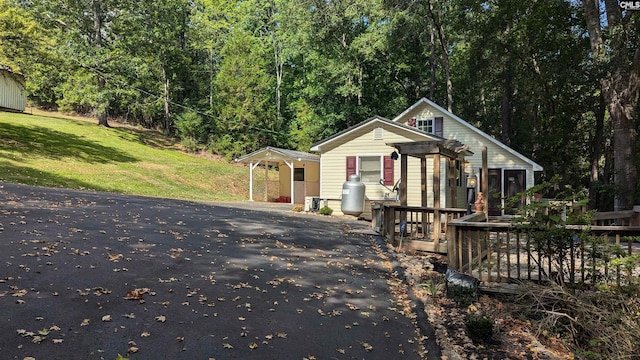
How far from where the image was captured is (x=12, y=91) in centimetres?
2902

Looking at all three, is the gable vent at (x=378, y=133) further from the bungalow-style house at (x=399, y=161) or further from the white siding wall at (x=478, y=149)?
the white siding wall at (x=478, y=149)

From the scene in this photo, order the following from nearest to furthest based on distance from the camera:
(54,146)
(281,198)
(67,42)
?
(54,146) → (281,198) → (67,42)

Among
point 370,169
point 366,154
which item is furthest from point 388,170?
point 366,154

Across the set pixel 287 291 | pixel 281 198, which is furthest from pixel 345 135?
pixel 287 291

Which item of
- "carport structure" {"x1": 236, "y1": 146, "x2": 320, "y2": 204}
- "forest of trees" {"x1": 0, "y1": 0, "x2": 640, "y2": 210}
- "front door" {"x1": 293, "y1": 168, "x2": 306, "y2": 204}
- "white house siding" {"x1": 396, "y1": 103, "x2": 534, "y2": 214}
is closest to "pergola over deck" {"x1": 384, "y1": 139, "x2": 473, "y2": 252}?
"forest of trees" {"x1": 0, "y1": 0, "x2": 640, "y2": 210}

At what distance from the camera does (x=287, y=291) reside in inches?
222

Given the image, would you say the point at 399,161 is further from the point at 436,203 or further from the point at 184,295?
the point at 184,295

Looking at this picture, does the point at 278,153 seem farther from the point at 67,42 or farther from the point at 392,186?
the point at 67,42

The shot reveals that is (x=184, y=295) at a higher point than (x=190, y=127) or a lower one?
lower

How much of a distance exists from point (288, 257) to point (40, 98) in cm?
3744

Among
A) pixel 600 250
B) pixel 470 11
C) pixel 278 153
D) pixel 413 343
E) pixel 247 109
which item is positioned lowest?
pixel 413 343

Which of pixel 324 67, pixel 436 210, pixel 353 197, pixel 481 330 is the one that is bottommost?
pixel 481 330

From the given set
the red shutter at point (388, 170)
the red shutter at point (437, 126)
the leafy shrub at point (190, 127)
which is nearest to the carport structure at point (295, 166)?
the red shutter at point (388, 170)

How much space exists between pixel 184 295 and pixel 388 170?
12533 millimetres
